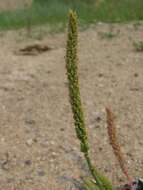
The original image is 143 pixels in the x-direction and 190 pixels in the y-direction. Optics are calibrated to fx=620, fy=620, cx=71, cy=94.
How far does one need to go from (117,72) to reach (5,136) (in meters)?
1.70

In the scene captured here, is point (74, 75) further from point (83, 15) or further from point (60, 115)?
point (83, 15)

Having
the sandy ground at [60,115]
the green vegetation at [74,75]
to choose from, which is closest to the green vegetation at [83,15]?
the sandy ground at [60,115]

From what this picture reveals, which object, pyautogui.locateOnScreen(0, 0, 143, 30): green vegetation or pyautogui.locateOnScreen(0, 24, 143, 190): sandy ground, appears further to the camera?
pyautogui.locateOnScreen(0, 0, 143, 30): green vegetation

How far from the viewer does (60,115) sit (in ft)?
14.4

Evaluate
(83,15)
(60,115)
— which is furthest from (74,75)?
(83,15)

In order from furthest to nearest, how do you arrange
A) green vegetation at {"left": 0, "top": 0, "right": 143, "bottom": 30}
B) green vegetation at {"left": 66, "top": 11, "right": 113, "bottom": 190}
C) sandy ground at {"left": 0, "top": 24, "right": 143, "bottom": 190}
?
green vegetation at {"left": 0, "top": 0, "right": 143, "bottom": 30} < sandy ground at {"left": 0, "top": 24, "right": 143, "bottom": 190} < green vegetation at {"left": 66, "top": 11, "right": 113, "bottom": 190}

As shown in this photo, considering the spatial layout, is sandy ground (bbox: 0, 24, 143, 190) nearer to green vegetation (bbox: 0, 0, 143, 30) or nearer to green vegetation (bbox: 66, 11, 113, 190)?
green vegetation (bbox: 66, 11, 113, 190)

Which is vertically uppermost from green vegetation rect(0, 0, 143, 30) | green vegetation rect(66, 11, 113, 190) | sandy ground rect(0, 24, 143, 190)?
green vegetation rect(66, 11, 113, 190)

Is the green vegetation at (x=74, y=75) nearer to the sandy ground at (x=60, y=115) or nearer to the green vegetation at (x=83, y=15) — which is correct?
the sandy ground at (x=60, y=115)

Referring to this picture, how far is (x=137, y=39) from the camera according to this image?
Answer: 707 centimetres

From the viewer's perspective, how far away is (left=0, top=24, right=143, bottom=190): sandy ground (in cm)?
345

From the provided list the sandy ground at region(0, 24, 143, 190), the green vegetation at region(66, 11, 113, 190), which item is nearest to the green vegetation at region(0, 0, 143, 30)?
the sandy ground at region(0, 24, 143, 190)

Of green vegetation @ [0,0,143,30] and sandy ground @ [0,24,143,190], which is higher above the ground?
sandy ground @ [0,24,143,190]

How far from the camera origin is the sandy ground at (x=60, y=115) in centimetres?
345
